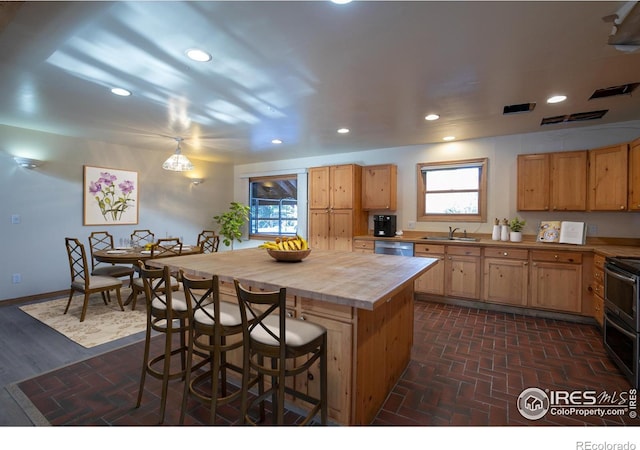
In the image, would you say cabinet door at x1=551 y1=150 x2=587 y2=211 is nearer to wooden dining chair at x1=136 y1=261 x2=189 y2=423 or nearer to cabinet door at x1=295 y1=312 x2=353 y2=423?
cabinet door at x1=295 y1=312 x2=353 y2=423

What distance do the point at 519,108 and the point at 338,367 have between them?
11.0ft

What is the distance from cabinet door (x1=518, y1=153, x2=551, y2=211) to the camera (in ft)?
13.4

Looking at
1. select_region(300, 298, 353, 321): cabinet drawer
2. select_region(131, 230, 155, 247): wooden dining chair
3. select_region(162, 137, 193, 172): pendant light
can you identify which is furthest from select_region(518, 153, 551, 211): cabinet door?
select_region(131, 230, 155, 247): wooden dining chair

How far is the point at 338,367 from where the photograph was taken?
1.73 m

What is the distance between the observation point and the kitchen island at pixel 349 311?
1.63m

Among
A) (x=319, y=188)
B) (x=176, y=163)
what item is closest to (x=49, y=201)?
(x=176, y=163)

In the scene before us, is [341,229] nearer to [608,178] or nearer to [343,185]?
[343,185]

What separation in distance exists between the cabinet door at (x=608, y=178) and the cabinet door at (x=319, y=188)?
3.64 meters

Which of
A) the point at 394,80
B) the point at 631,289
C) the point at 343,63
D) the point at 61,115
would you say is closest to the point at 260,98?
the point at 343,63

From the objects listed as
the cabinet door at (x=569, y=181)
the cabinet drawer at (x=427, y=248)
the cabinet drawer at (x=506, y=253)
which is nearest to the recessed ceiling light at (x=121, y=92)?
the cabinet drawer at (x=427, y=248)

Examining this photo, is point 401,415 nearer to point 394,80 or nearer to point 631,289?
point 631,289

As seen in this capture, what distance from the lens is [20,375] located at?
7.68ft

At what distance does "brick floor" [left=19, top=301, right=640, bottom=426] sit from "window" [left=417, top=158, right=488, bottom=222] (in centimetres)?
195

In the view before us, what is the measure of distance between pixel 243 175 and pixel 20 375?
5.28 meters
